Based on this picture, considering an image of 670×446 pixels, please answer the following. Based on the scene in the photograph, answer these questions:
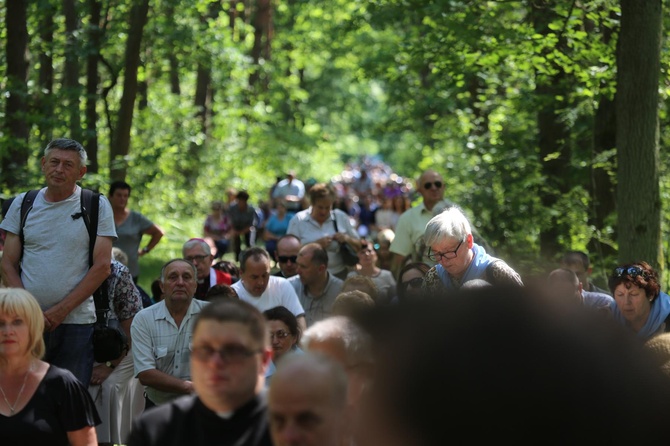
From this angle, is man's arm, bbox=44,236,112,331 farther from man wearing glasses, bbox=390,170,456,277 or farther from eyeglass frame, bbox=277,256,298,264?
man wearing glasses, bbox=390,170,456,277

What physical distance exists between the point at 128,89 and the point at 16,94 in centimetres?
394

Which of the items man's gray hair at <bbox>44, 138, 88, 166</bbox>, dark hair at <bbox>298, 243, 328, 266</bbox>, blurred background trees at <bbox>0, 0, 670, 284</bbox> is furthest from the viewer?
blurred background trees at <bbox>0, 0, 670, 284</bbox>

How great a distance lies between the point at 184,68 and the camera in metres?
24.7

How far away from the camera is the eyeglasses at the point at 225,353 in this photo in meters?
4.29

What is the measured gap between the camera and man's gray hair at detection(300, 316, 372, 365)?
3010 mm

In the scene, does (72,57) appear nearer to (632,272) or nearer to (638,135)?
(638,135)

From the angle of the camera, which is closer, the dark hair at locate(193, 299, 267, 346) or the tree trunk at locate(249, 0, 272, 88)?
the dark hair at locate(193, 299, 267, 346)

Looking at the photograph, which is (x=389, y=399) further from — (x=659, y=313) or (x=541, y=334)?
(x=659, y=313)

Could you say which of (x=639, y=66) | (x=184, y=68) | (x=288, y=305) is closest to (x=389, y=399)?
→ (x=288, y=305)

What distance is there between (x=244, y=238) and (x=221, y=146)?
25.2 ft

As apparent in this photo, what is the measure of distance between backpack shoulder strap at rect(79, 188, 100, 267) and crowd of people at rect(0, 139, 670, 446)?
0.05 feet

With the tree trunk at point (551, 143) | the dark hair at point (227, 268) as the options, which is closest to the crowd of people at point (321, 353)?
the dark hair at point (227, 268)

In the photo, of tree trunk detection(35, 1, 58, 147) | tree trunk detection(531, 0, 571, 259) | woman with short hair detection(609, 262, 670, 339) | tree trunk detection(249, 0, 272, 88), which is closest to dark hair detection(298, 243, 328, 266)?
woman with short hair detection(609, 262, 670, 339)

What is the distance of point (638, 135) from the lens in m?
12.1
